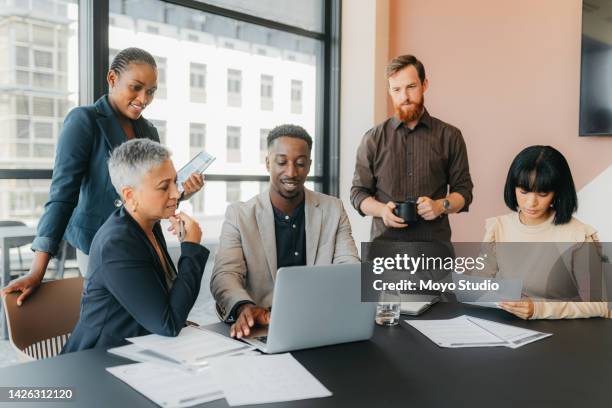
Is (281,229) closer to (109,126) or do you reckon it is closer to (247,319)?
(247,319)

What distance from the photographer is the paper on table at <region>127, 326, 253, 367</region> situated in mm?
1270

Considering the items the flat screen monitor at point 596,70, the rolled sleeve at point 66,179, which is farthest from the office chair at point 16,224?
the flat screen monitor at point 596,70

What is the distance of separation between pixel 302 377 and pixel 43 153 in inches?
87.2

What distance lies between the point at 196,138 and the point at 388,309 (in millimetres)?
2277

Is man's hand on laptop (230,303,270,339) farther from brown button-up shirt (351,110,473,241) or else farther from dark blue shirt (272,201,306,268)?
brown button-up shirt (351,110,473,241)

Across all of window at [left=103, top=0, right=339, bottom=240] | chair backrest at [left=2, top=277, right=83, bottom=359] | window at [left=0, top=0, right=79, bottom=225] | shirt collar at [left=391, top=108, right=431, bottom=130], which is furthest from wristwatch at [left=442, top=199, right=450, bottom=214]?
window at [left=0, top=0, right=79, bottom=225]

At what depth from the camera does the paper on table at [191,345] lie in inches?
50.0

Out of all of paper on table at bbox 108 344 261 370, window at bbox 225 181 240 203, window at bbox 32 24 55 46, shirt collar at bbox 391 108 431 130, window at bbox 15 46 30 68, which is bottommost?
paper on table at bbox 108 344 261 370

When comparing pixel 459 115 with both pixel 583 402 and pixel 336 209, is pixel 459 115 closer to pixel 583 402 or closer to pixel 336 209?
pixel 336 209

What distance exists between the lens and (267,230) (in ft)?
6.58

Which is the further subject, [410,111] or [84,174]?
[410,111]

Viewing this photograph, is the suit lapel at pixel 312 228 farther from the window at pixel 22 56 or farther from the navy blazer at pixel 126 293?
the window at pixel 22 56

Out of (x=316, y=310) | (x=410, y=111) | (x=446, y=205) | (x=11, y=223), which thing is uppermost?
(x=410, y=111)

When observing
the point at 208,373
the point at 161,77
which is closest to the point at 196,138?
the point at 161,77
